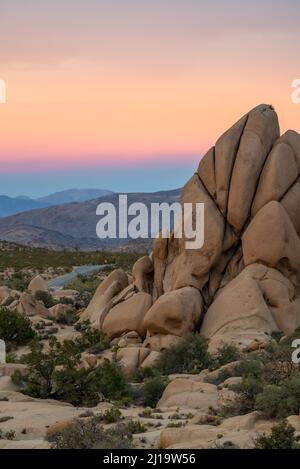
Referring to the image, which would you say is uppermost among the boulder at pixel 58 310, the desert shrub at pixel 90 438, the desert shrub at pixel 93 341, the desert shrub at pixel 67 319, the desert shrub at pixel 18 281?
the desert shrub at pixel 18 281

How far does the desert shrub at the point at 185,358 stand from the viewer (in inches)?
794

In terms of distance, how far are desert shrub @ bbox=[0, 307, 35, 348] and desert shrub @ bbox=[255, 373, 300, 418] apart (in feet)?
45.8

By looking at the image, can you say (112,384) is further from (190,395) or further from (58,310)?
(58,310)

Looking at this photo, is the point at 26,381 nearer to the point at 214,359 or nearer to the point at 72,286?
the point at 214,359

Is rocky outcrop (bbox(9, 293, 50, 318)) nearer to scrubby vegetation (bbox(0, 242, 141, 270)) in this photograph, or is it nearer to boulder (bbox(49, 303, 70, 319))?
boulder (bbox(49, 303, 70, 319))

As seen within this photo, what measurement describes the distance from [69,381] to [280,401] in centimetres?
584

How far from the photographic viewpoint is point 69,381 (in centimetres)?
1691

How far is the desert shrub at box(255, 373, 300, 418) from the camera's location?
42.4 ft

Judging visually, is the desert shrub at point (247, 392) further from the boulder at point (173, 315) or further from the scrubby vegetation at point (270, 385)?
the boulder at point (173, 315)

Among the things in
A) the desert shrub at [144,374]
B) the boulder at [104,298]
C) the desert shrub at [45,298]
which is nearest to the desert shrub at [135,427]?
the desert shrub at [144,374]

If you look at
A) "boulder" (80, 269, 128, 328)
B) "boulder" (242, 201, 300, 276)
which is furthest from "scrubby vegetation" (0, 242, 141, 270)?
"boulder" (242, 201, 300, 276)

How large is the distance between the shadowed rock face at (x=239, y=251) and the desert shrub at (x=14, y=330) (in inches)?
121

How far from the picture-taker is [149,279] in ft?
88.9
